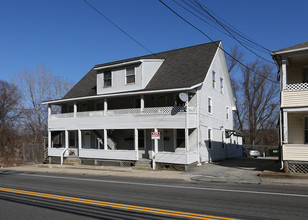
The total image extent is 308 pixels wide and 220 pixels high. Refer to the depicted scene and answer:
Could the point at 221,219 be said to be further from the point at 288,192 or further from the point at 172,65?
the point at 172,65

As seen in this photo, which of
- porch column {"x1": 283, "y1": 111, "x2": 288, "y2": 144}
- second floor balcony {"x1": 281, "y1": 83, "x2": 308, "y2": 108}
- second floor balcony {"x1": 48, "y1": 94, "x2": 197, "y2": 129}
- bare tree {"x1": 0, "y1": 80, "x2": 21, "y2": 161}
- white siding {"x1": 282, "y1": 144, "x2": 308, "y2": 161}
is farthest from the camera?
bare tree {"x1": 0, "y1": 80, "x2": 21, "y2": 161}

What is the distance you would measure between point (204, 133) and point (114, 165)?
734 centimetres

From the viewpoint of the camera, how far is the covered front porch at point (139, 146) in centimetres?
1969

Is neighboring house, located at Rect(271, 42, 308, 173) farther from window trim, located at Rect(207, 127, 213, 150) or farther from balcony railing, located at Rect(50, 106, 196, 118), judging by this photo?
window trim, located at Rect(207, 127, 213, 150)

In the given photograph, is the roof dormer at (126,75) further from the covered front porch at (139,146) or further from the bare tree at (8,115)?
the bare tree at (8,115)

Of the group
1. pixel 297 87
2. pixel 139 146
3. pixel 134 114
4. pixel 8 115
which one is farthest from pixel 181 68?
pixel 8 115

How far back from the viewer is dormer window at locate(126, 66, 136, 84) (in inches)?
939

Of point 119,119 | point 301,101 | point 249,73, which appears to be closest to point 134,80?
point 119,119

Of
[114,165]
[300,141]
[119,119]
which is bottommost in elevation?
[114,165]

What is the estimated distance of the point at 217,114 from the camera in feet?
85.9

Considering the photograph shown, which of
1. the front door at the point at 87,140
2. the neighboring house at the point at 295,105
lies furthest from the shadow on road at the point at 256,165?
the front door at the point at 87,140

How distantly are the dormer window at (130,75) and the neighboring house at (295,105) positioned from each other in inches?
434

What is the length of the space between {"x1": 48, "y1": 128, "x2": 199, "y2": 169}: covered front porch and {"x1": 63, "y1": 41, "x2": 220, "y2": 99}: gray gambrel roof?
347 centimetres

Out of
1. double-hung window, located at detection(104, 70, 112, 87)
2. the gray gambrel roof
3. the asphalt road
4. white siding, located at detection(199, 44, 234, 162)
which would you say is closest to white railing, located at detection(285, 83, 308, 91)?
the gray gambrel roof
